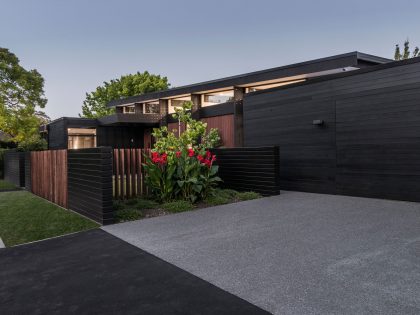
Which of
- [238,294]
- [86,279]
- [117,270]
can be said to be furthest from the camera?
[117,270]

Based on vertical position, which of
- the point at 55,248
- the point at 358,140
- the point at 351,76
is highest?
the point at 351,76

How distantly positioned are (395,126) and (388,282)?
530 centimetres

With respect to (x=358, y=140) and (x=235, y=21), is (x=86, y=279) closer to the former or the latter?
(x=358, y=140)

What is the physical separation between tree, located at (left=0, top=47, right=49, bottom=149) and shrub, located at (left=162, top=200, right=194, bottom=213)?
14.3 meters

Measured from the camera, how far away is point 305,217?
18.8 feet

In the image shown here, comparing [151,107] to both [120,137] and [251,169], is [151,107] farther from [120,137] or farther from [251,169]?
[251,169]

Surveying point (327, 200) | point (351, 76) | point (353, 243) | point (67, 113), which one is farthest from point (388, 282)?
point (67, 113)

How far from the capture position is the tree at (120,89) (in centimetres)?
3497

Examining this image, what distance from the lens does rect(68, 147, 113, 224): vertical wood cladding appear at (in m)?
5.47

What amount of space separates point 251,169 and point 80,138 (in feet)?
52.9

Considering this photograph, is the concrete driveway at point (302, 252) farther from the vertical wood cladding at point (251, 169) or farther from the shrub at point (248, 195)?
the vertical wood cladding at point (251, 169)

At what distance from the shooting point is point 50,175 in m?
8.09

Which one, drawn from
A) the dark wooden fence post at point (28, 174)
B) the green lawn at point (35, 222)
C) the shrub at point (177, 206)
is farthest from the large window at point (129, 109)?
the shrub at point (177, 206)

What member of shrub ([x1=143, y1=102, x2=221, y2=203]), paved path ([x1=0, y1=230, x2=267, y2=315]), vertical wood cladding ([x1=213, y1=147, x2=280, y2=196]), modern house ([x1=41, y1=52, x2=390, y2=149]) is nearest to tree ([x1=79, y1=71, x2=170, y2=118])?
modern house ([x1=41, y1=52, x2=390, y2=149])
